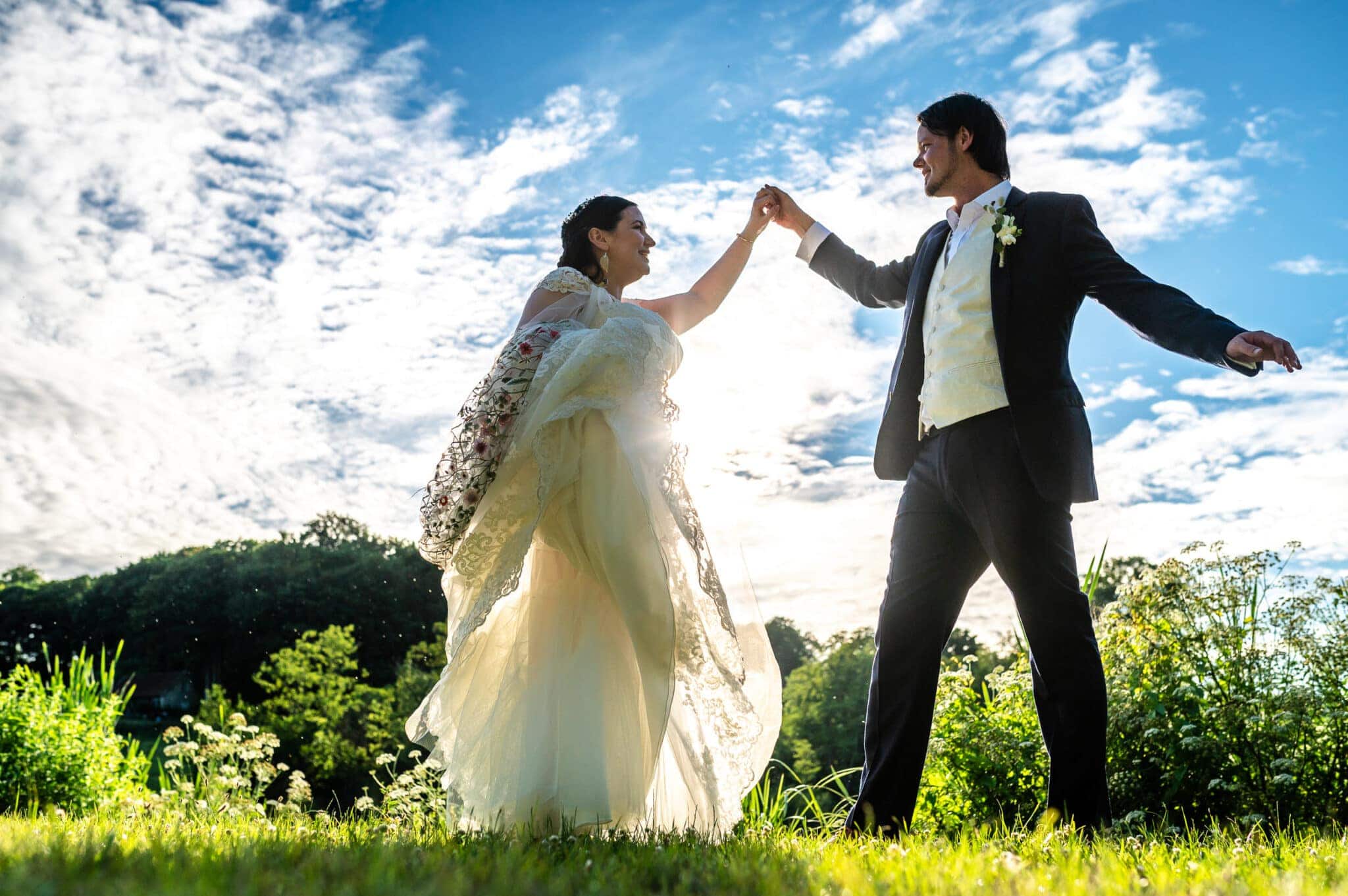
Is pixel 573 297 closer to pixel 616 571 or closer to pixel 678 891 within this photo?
pixel 616 571

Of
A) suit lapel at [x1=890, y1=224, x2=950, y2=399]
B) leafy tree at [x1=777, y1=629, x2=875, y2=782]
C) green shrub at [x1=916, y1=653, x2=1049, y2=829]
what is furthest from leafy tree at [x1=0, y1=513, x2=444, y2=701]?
suit lapel at [x1=890, y1=224, x2=950, y2=399]

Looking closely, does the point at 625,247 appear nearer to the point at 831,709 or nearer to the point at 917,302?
the point at 917,302

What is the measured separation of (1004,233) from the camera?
3.24 meters

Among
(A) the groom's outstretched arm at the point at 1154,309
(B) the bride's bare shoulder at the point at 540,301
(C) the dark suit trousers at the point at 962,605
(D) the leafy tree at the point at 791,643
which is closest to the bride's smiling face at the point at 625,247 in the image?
(B) the bride's bare shoulder at the point at 540,301

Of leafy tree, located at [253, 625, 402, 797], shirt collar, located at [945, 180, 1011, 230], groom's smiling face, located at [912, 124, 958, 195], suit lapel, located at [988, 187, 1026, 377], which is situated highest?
groom's smiling face, located at [912, 124, 958, 195]

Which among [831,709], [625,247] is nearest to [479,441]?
[625,247]

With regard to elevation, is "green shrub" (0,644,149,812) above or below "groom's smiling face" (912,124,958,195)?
below

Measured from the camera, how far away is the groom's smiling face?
3.52 metres

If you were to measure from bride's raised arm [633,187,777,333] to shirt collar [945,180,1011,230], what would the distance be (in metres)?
0.97

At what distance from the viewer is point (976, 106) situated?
351 centimetres

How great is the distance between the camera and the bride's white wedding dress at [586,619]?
294 cm

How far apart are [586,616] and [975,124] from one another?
218cm

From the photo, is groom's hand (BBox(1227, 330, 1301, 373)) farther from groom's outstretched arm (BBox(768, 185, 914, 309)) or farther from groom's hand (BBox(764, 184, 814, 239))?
groom's hand (BBox(764, 184, 814, 239))

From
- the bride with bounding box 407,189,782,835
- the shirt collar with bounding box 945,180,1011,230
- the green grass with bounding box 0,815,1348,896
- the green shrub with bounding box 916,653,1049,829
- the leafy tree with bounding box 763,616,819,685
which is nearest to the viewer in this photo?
the green grass with bounding box 0,815,1348,896
